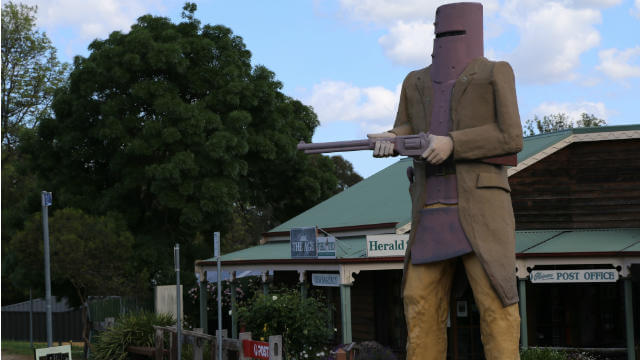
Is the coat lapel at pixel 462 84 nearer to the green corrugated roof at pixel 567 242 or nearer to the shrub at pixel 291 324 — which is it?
the shrub at pixel 291 324

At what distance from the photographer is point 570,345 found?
21844 mm

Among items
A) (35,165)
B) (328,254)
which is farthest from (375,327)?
(35,165)

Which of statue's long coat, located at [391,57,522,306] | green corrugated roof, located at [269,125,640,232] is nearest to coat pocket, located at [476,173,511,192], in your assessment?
statue's long coat, located at [391,57,522,306]

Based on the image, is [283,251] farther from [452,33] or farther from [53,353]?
[452,33]

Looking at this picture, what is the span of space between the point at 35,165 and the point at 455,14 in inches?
1003

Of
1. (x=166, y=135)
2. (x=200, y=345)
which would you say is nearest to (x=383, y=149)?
(x=200, y=345)

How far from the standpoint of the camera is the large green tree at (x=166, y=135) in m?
27.9

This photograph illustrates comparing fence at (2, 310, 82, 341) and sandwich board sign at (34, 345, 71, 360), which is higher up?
sandwich board sign at (34, 345, 71, 360)

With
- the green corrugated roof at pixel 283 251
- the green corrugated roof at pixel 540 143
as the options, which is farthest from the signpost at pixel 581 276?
the green corrugated roof at pixel 283 251

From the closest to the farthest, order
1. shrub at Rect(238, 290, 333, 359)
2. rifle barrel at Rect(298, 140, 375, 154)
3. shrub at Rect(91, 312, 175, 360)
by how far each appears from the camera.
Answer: rifle barrel at Rect(298, 140, 375, 154) → shrub at Rect(238, 290, 333, 359) → shrub at Rect(91, 312, 175, 360)

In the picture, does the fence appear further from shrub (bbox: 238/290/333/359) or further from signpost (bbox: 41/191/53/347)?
shrub (bbox: 238/290/333/359)

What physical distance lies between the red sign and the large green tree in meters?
13.3

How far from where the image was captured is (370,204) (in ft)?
82.3

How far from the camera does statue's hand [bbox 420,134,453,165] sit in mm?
7824
